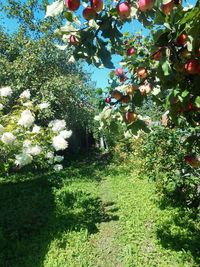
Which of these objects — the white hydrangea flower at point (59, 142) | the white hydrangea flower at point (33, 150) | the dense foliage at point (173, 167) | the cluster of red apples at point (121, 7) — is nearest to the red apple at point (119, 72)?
the cluster of red apples at point (121, 7)

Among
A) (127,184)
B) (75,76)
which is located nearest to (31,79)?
(75,76)

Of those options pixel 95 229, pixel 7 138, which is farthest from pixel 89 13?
pixel 95 229

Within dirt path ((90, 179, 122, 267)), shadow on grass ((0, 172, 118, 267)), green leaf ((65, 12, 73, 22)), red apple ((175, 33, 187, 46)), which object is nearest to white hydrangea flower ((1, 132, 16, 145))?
shadow on grass ((0, 172, 118, 267))

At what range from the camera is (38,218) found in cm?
917

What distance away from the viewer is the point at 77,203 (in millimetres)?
10539

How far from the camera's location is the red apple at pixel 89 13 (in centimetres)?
218

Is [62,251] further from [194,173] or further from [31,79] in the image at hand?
[31,79]

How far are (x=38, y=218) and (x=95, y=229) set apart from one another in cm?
166

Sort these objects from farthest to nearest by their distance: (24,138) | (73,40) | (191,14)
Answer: (24,138), (73,40), (191,14)

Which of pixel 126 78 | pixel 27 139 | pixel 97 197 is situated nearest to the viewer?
pixel 126 78

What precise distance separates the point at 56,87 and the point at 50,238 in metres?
10.8

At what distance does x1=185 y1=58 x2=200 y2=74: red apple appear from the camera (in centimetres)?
211

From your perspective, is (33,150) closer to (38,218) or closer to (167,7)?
(38,218)

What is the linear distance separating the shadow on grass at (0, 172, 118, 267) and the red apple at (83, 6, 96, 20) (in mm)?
5247
